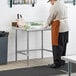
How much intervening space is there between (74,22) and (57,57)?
5.46ft

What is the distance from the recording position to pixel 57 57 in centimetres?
572

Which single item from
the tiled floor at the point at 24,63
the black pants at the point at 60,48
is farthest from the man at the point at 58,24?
the tiled floor at the point at 24,63

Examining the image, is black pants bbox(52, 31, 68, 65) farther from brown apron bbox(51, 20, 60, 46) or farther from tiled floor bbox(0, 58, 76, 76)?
tiled floor bbox(0, 58, 76, 76)

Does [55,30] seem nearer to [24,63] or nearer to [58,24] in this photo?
[58,24]

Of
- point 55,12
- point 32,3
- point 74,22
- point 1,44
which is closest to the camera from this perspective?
point 55,12

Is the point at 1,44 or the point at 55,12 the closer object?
the point at 55,12

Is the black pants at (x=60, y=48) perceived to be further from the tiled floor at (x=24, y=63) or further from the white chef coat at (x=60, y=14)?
the tiled floor at (x=24, y=63)

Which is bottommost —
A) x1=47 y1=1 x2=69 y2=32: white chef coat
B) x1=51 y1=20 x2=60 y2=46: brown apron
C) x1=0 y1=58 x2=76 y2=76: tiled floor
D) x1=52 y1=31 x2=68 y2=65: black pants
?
x1=0 y1=58 x2=76 y2=76: tiled floor

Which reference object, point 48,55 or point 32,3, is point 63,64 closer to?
point 48,55

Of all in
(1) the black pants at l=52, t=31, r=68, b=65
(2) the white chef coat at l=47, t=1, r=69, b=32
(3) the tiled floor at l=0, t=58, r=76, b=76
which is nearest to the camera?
(2) the white chef coat at l=47, t=1, r=69, b=32

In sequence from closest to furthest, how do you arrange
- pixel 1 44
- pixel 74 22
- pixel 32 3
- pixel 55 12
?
pixel 55 12, pixel 1 44, pixel 32 3, pixel 74 22

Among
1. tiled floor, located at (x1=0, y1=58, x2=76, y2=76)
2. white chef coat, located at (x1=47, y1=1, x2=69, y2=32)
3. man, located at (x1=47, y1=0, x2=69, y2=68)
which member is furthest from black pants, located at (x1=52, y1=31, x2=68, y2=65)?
tiled floor, located at (x1=0, y1=58, x2=76, y2=76)

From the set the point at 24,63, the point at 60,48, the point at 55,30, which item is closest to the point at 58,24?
the point at 55,30

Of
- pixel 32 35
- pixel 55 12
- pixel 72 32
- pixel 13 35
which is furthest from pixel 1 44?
pixel 72 32
